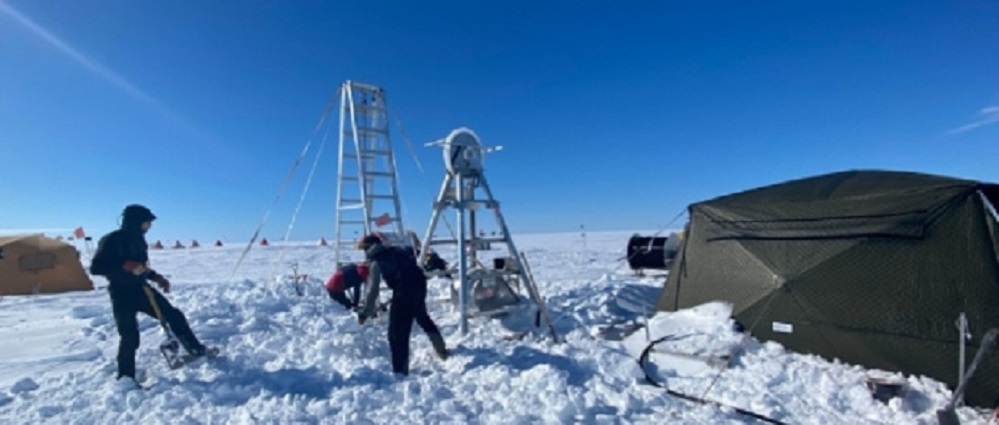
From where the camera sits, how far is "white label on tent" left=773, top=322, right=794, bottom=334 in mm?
6281

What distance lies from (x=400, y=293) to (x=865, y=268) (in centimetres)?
548

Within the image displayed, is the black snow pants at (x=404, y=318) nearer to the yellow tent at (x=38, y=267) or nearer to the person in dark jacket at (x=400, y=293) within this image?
the person in dark jacket at (x=400, y=293)

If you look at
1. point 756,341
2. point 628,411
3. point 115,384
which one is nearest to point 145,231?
point 115,384

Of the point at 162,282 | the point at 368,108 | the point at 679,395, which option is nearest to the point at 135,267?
the point at 162,282

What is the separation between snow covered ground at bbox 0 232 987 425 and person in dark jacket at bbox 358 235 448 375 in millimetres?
381

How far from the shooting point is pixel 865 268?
Result: 5.82 meters

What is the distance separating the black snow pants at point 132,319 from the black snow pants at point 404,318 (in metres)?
2.44

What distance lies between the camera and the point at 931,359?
5.19 m

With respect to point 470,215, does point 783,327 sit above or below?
below

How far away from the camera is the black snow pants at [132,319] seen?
5648mm

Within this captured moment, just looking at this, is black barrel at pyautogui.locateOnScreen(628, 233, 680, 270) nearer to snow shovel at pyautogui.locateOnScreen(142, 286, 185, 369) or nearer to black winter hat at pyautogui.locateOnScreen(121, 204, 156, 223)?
snow shovel at pyautogui.locateOnScreen(142, 286, 185, 369)

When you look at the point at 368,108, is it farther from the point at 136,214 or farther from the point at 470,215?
the point at 136,214

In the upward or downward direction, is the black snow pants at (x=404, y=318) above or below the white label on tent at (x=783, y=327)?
above

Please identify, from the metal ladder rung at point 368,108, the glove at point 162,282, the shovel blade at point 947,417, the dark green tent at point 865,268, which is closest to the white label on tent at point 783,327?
the dark green tent at point 865,268
